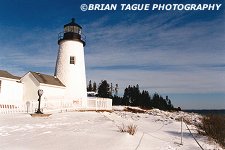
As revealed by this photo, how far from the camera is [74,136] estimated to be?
9.72m

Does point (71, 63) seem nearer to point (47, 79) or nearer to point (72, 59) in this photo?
point (72, 59)

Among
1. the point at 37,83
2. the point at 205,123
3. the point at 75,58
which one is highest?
the point at 75,58

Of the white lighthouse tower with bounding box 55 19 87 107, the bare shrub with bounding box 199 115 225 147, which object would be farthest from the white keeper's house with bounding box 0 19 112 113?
the bare shrub with bounding box 199 115 225 147

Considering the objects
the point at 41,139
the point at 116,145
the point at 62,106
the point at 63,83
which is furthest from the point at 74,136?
the point at 63,83

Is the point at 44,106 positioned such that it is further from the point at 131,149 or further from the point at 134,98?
the point at 134,98

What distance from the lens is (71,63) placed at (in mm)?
27328

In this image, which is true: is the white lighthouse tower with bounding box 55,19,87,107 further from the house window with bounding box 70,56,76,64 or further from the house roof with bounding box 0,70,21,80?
the house roof with bounding box 0,70,21,80

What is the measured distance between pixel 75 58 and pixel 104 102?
513 cm

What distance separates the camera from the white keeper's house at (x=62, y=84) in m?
22.5

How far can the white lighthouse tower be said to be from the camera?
27.2m

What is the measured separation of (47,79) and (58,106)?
15.7 feet

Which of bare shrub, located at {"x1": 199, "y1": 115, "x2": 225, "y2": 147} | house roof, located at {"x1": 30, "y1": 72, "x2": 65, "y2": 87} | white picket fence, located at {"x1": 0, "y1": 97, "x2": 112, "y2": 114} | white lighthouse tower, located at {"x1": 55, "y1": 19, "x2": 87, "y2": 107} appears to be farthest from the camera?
white lighthouse tower, located at {"x1": 55, "y1": 19, "x2": 87, "y2": 107}

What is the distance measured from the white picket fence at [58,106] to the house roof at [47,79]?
2.64 meters

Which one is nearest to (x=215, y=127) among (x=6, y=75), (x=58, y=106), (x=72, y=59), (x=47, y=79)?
(x=58, y=106)
